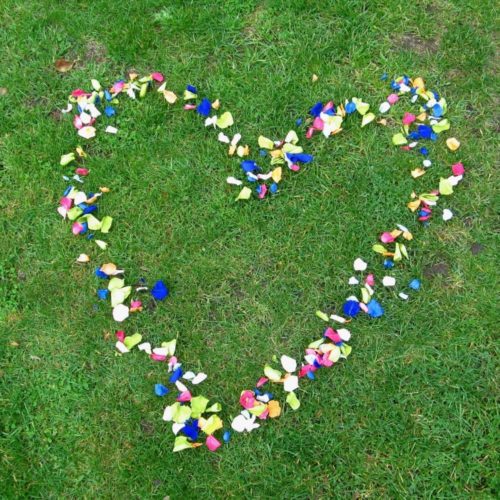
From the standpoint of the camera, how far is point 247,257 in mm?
3193

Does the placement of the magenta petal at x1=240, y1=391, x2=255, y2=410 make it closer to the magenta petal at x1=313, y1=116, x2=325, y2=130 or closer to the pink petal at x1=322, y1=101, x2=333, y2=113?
A: the magenta petal at x1=313, y1=116, x2=325, y2=130

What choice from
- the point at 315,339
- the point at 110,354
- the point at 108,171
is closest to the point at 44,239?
the point at 108,171

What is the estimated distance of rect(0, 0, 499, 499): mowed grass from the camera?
288cm

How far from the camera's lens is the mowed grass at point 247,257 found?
288 cm

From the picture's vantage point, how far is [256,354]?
304 cm

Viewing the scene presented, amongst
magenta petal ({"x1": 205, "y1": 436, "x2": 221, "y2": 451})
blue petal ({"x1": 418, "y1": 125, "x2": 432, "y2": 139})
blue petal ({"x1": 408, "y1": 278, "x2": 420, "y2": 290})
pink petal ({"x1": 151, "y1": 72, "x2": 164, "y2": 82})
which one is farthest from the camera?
pink petal ({"x1": 151, "y1": 72, "x2": 164, "y2": 82})

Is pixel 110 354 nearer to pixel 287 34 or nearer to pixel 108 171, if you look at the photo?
pixel 108 171

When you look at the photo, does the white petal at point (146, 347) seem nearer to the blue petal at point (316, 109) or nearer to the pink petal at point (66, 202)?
the pink petal at point (66, 202)

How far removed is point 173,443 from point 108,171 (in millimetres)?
1663

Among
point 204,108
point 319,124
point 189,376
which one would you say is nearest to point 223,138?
point 204,108

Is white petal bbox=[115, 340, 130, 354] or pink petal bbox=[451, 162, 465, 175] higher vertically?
pink petal bbox=[451, 162, 465, 175]

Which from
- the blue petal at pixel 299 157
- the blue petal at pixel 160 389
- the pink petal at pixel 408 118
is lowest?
the blue petal at pixel 160 389

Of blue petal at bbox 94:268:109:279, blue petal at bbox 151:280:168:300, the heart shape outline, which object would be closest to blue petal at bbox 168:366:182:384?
the heart shape outline

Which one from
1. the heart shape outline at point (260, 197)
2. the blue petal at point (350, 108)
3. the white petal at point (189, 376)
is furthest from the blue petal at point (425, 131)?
the white petal at point (189, 376)
